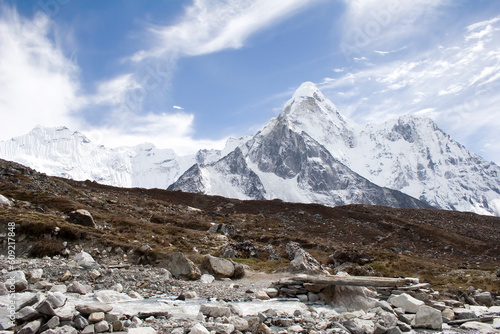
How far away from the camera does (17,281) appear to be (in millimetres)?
11266

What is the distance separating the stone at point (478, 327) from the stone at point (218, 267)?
12149 millimetres

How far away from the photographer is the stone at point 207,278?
60.4ft

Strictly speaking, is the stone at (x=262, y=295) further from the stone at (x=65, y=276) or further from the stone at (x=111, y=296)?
the stone at (x=65, y=276)

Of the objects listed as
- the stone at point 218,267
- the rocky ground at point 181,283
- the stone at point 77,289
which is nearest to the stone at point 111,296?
the rocky ground at point 181,283

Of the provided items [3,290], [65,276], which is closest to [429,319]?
[65,276]

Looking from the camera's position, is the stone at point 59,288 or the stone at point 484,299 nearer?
the stone at point 59,288

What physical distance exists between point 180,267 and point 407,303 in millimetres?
10902

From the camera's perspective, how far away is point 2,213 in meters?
22.1

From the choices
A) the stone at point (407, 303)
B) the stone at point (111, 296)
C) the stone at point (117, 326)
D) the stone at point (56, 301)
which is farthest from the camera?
the stone at point (407, 303)

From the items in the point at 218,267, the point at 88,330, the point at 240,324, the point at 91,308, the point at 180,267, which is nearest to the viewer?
the point at 88,330

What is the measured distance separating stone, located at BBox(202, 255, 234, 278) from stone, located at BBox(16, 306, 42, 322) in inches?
506

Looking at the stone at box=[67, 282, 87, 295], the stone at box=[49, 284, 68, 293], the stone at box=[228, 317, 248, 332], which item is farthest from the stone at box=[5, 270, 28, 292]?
the stone at box=[228, 317, 248, 332]

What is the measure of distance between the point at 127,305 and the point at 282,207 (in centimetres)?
6024

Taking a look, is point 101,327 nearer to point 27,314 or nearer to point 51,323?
point 51,323
